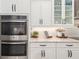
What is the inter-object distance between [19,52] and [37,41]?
49 centimetres

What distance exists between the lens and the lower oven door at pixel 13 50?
389 cm

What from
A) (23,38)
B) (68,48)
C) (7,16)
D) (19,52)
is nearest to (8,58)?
(19,52)

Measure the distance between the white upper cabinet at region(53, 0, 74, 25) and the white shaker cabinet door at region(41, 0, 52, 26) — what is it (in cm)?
17

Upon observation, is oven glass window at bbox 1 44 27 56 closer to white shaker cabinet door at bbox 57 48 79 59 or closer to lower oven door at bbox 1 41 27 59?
lower oven door at bbox 1 41 27 59

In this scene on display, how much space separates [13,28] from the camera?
154 inches

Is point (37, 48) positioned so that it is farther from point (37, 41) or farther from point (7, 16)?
point (7, 16)

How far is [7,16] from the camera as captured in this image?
12.7ft

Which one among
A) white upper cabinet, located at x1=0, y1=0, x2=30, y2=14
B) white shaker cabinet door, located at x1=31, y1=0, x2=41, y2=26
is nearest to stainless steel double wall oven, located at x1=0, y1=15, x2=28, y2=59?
white upper cabinet, located at x1=0, y1=0, x2=30, y2=14

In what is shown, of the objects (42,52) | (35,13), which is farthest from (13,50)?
(35,13)

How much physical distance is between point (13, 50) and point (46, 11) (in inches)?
54.1

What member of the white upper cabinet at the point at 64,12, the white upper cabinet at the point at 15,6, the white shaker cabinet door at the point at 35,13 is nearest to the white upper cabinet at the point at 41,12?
the white shaker cabinet door at the point at 35,13

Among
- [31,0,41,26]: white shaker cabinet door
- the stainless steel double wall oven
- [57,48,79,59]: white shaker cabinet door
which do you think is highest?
[31,0,41,26]: white shaker cabinet door

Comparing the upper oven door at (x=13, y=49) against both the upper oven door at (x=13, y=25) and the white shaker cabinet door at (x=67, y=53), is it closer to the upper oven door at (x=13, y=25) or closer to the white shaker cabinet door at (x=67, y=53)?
the upper oven door at (x=13, y=25)

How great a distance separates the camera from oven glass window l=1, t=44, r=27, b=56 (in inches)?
154
